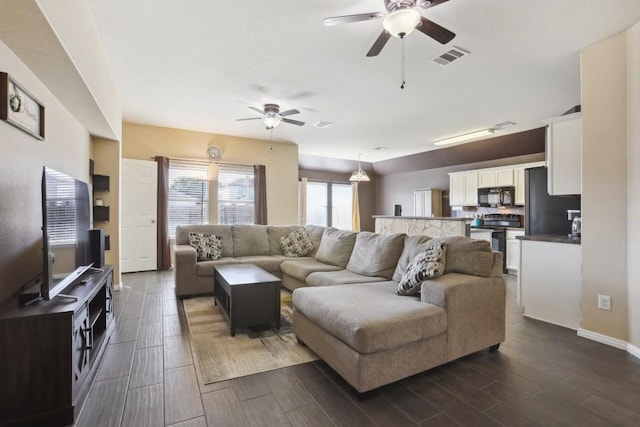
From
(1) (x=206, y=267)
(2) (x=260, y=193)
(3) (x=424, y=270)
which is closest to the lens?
(3) (x=424, y=270)

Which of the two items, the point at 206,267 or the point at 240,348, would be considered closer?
the point at 240,348

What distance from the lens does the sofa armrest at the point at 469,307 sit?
213 cm

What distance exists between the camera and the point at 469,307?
7.30 feet

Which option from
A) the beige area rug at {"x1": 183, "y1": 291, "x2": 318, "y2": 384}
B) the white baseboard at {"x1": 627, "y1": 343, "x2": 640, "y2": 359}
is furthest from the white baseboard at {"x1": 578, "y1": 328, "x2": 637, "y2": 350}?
the beige area rug at {"x1": 183, "y1": 291, "x2": 318, "y2": 384}

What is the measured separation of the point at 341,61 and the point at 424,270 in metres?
2.24

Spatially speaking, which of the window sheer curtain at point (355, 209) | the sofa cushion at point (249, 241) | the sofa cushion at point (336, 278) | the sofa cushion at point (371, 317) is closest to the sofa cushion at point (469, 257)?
the sofa cushion at point (371, 317)

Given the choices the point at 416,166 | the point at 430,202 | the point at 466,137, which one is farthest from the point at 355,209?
the point at 466,137

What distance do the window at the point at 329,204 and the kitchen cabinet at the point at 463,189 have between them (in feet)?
10.8

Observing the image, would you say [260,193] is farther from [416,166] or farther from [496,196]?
[496,196]

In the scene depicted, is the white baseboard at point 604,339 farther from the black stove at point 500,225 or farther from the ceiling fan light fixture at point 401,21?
the black stove at point 500,225

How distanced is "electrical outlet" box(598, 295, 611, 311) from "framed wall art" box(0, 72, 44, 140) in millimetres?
4602

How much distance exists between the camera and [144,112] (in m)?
4.85

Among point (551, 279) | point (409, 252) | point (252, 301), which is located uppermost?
point (409, 252)

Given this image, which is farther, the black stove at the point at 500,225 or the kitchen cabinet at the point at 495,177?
the kitchen cabinet at the point at 495,177
